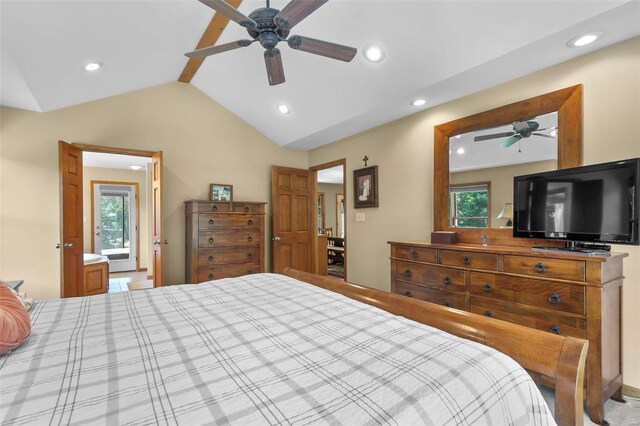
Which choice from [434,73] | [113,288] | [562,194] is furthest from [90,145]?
[562,194]

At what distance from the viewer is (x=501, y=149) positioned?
2.73 meters

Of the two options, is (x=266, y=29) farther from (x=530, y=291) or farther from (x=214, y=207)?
(x=214, y=207)

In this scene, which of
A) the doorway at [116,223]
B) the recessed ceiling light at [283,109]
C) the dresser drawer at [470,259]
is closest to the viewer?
the dresser drawer at [470,259]

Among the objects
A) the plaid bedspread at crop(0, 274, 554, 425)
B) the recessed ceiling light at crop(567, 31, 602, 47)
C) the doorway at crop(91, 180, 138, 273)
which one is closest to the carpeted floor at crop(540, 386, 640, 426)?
the plaid bedspread at crop(0, 274, 554, 425)

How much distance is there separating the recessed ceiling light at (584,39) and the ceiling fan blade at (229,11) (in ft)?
7.15

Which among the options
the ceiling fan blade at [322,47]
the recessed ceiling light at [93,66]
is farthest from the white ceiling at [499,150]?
the recessed ceiling light at [93,66]

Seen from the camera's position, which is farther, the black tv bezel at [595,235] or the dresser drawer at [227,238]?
the dresser drawer at [227,238]

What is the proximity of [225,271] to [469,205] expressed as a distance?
123 inches

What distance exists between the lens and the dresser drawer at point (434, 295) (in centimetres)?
247

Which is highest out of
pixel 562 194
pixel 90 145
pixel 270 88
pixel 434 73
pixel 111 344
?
pixel 270 88

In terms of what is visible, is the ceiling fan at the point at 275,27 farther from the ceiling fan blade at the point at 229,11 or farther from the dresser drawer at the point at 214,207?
the dresser drawer at the point at 214,207

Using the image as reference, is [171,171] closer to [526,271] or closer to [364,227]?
[364,227]

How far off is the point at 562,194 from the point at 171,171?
4.43m

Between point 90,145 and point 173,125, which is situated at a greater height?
point 173,125
